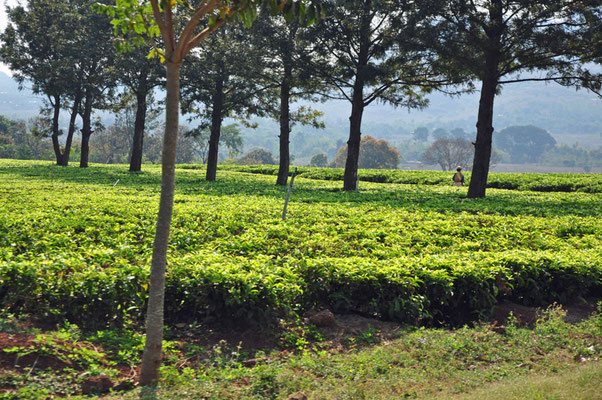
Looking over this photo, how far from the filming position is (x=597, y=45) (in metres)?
15.8

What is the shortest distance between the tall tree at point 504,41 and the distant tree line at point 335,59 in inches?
1.6

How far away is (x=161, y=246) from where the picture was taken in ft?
13.3

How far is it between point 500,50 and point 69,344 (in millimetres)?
18161

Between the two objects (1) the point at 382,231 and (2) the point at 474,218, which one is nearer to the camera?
(1) the point at 382,231

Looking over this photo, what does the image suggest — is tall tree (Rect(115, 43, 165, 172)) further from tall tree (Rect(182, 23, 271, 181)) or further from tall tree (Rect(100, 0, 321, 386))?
tall tree (Rect(100, 0, 321, 386))

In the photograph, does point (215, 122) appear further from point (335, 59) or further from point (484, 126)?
point (484, 126)

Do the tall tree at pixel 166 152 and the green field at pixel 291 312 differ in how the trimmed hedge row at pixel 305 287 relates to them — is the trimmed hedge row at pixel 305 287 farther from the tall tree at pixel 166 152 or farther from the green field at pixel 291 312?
the tall tree at pixel 166 152

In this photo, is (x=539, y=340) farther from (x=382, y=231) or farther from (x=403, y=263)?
(x=382, y=231)

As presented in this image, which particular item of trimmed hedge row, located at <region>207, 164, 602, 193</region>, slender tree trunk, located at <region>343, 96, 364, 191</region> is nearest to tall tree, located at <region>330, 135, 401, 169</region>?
trimmed hedge row, located at <region>207, 164, 602, 193</region>

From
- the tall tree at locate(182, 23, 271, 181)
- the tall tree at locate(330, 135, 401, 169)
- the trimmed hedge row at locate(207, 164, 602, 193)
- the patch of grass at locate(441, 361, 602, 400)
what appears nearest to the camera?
the patch of grass at locate(441, 361, 602, 400)

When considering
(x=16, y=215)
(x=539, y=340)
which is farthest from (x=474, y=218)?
(x=16, y=215)

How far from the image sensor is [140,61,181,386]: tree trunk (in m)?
4.01

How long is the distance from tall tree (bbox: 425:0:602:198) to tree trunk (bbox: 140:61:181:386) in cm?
1475

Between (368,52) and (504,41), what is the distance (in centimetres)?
567
